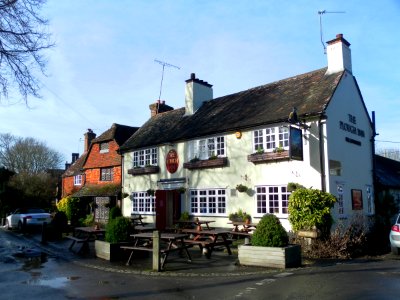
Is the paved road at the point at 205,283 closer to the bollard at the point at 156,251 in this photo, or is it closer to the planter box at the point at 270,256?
the planter box at the point at 270,256

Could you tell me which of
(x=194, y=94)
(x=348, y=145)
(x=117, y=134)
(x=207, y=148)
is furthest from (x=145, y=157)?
(x=348, y=145)

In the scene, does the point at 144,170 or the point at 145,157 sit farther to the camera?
the point at 145,157

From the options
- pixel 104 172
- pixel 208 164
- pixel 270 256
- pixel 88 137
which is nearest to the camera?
pixel 270 256

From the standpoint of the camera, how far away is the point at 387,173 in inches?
894

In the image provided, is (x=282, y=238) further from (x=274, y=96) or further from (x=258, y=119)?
(x=274, y=96)

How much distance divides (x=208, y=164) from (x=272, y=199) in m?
4.03

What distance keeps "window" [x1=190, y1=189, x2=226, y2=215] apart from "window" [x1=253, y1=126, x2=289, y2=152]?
307 centimetres

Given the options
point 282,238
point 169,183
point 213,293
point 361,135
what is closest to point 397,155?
point 361,135

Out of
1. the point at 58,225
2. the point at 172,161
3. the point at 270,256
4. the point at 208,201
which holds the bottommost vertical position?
the point at 270,256

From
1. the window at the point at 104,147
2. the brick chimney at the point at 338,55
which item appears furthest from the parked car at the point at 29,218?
the brick chimney at the point at 338,55

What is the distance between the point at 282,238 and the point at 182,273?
2.83 meters

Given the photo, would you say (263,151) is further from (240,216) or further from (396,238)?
(396,238)

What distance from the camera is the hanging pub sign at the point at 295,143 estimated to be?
49.6ft

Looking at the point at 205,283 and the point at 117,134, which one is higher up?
the point at 117,134
